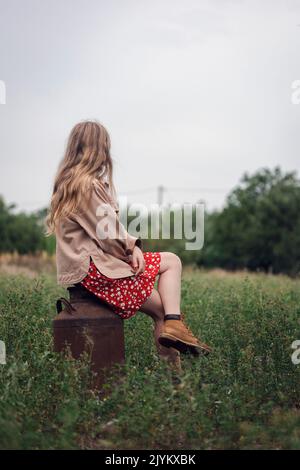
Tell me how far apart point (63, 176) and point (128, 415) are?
1.75 metres

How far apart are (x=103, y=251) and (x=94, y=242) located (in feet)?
0.28

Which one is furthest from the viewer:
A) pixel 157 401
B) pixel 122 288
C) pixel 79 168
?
pixel 79 168

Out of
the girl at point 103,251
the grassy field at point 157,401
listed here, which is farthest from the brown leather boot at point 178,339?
the grassy field at point 157,401

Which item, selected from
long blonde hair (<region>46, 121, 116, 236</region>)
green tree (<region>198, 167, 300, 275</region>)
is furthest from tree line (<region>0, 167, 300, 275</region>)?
long blonde hair (<region>46, 121, 116, 236</region>)

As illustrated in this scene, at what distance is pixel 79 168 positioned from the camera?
4953 mm

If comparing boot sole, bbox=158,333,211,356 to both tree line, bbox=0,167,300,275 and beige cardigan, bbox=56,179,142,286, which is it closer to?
beige cardigan, bbox=56,179,142,286

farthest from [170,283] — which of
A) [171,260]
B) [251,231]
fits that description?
[251,231]

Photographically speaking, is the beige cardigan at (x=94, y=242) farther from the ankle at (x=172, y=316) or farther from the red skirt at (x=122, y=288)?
the ankle at (x=172, y=316)

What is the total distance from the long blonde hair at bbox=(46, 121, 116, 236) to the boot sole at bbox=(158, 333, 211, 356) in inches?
39.3

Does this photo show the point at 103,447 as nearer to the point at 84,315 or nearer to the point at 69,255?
the point at 84,315

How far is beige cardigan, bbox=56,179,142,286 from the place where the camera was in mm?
4816

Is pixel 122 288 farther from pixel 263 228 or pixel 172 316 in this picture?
pixel 263 228

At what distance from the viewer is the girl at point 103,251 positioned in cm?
481

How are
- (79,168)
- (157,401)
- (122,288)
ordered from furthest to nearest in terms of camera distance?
(79,168), (122,288), (157,401)
